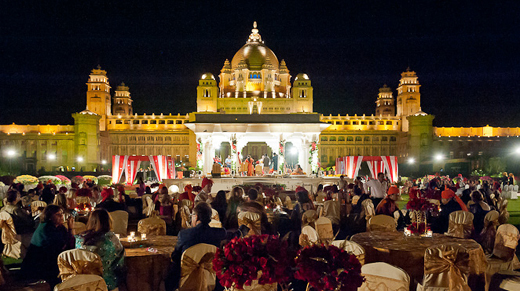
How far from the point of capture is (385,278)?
406 cm

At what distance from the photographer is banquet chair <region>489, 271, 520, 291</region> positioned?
185 inches

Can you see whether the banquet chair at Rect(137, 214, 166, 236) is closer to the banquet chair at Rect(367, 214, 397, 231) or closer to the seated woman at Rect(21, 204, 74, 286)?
the seated woman at Rect(21, 204, 74, 286)

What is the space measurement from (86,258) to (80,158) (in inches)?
2278

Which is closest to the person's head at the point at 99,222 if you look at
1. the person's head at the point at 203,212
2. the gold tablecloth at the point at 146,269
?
the gold tablecloth at the point at 146,269

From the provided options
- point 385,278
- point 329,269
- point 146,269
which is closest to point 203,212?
point 146,269

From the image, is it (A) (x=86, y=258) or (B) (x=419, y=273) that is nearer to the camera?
(A) (x=86, y=258)

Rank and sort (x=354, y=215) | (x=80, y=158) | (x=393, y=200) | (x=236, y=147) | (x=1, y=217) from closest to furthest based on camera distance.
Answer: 1. (x=1, y=217)
2. (x=393, y=200)
3. (x=354, y=215)
4. (x=236, y=147)
5. (x=80, y=158)

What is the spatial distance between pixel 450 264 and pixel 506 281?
61 cm

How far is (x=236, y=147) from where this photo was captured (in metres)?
30.9

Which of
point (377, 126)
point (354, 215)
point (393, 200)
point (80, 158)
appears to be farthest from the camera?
point (377, 126)

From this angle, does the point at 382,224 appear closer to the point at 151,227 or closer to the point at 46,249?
the point at 151,227

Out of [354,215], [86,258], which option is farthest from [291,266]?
[354,215]

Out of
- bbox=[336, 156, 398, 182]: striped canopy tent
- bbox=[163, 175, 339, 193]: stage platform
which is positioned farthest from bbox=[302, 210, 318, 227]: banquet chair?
bbox=[336, 156, 398, 182]: striped canopy tent

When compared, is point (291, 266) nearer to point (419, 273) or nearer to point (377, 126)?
point (419, 273)
